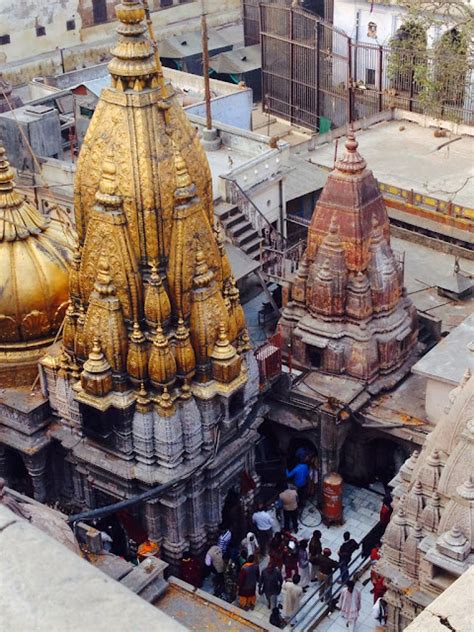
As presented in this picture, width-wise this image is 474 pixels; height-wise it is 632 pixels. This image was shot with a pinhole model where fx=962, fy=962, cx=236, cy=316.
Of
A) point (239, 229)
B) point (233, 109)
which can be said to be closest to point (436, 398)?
point (239, 229)

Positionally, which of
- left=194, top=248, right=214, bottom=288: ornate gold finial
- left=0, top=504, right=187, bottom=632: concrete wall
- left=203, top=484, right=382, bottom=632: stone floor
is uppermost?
left=0, top=504, right=187, bottom=632: concrete wall

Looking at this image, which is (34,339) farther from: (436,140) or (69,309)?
(436,140)

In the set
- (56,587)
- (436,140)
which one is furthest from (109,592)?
(436,140)

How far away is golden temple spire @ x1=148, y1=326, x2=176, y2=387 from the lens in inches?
639

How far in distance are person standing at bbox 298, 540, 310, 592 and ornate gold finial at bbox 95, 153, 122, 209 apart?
7.00m

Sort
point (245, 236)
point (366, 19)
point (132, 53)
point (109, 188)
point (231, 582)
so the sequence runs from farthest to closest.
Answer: point (366, 19) < point (245, 236) < point (231, 582) < point (109, 188) < point (132, 53)

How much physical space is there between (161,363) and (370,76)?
83.8 feet

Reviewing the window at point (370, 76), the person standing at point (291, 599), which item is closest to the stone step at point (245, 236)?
the person standing at point (291, 599)

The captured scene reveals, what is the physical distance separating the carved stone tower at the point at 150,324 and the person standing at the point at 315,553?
1832 mm

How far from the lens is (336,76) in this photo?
38906 mm

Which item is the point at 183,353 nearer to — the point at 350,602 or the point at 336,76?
the point at 350,602

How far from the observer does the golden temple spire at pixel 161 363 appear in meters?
16.2

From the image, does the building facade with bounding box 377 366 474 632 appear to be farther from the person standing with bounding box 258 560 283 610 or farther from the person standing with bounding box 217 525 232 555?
the person standing with bounding box 217 525 232 555

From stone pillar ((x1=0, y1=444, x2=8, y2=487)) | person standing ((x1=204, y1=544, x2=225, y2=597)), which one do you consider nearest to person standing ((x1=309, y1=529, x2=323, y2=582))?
person standing ((x1=204, y1=544, x2=225, y2=597))
